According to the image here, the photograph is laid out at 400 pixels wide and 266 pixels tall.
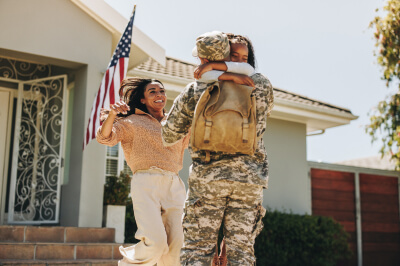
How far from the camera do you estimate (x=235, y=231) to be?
11.3 feet

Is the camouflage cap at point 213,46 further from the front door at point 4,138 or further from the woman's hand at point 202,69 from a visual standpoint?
the front door at point 4,138

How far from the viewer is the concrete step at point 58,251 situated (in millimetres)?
6406

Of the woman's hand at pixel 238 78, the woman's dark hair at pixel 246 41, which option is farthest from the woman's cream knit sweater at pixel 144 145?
the woman's hand at pixel 238 78

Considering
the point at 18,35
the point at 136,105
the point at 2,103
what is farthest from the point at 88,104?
the point at 136,105

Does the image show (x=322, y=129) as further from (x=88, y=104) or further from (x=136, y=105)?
(x=136, y=105)

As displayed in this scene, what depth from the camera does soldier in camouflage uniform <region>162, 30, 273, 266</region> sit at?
11.2 ft

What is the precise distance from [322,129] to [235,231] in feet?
31.7

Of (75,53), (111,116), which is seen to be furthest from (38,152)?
(111,116)

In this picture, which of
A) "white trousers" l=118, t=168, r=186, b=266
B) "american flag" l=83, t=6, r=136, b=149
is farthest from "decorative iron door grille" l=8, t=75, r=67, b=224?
"white trousers" l=118, t=168, r=186, b=266

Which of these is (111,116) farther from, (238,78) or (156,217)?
(238,78)

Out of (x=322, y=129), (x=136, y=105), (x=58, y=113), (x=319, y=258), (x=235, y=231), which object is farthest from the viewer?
(x=322, y=129)

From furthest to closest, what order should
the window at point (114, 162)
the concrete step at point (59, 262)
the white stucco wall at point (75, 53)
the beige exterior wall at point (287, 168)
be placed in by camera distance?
the beige exterior wall at point (287, 168), the window at point (114, 162), the white stucco wall at point (75, 53), the concrete step at point (59, 262)

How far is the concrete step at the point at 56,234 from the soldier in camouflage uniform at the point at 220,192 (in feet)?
13.0

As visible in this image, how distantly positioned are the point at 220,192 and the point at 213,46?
3.08 feet
